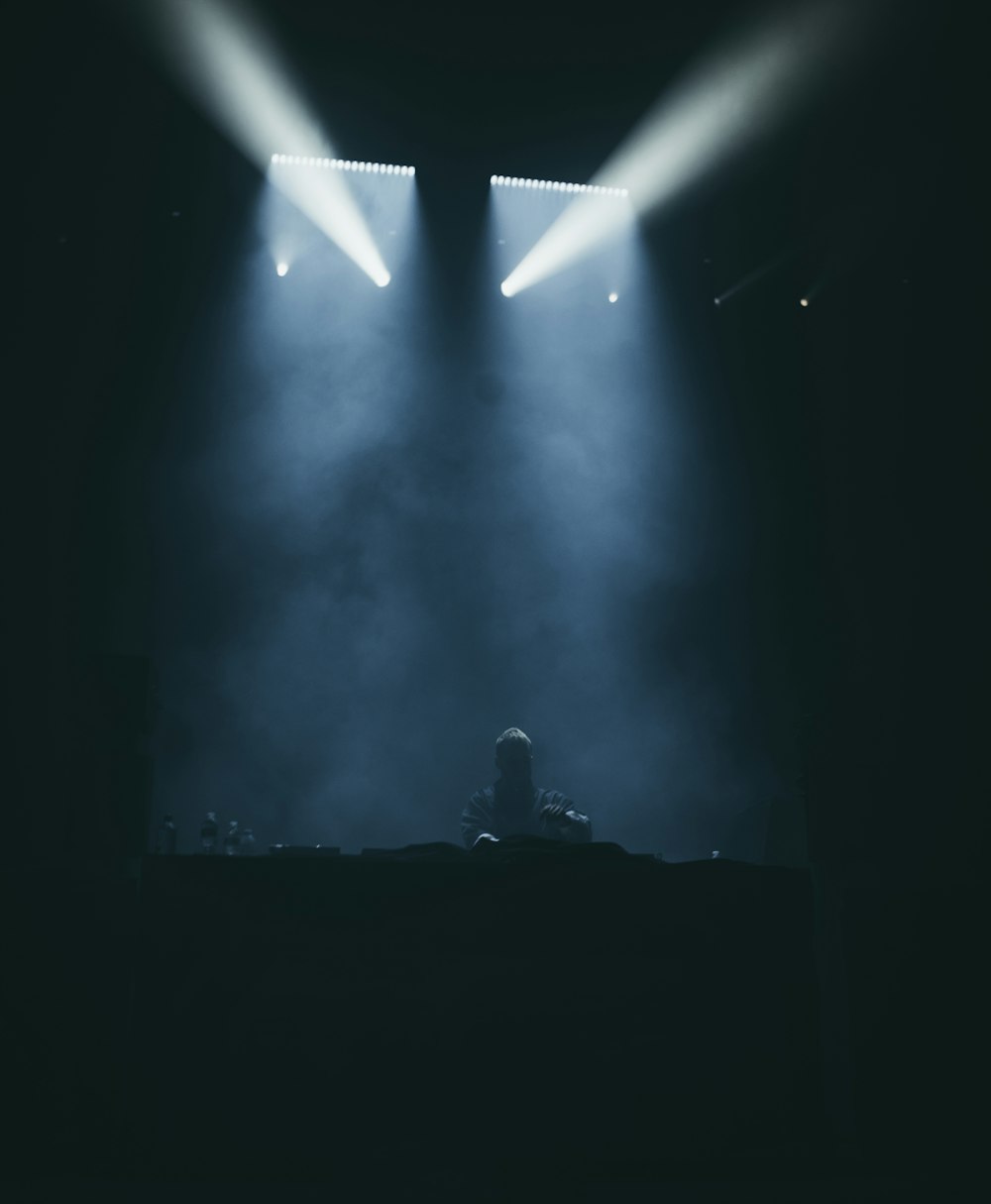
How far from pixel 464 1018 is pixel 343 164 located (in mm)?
5415

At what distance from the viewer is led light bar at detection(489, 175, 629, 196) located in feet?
19.9

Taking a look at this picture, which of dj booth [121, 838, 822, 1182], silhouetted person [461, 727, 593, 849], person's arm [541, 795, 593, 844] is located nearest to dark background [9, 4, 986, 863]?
dj booth [121, 838, 822, 1182]

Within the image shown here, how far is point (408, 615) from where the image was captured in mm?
5891

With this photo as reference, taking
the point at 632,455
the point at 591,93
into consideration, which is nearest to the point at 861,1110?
the point at 632,455

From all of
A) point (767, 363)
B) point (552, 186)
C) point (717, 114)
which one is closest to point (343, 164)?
point (552, 186)

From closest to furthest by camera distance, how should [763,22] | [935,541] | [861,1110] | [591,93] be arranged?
[861,1110]
[935,541]
[763,22]
[591,93]

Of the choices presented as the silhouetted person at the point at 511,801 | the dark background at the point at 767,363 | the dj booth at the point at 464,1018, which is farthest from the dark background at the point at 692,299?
the silhouetted person at the point at 511,801

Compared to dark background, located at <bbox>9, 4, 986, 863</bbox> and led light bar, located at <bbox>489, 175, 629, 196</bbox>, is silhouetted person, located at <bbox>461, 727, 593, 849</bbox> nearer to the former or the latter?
dark background, located at <bbox>9, 4, 986, 863</bbox>

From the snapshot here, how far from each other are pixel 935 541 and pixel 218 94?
14.5 ft

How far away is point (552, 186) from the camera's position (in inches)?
243

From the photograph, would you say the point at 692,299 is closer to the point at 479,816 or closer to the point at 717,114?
the point at 717,114

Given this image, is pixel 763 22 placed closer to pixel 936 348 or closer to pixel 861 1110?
pixel 936 348

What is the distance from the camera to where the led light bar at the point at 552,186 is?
6058 mm

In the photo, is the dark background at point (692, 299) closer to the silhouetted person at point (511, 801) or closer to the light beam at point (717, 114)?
the light beam at point (717, 114)
